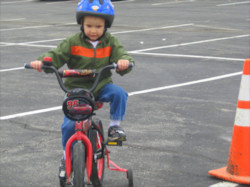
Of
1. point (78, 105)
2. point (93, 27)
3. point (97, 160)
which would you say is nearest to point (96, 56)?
point (93, 27)

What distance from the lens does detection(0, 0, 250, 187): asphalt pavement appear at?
6121 mm

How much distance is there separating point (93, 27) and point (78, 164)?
1131mm

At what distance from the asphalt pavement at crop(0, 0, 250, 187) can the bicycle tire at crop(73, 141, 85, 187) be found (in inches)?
44.1

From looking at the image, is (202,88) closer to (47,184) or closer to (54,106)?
(54,106)

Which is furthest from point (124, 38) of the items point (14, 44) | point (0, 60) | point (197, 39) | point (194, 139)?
point (194, 139)

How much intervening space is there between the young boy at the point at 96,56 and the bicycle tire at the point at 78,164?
0.37m

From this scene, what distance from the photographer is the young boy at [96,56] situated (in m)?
4.93

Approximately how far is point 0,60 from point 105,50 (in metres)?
8.81

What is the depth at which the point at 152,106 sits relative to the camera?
8961 mm

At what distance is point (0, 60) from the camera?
44.4 feet

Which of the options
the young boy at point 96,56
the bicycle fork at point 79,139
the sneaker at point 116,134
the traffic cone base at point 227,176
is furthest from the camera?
the traffic cone base at point 227,176

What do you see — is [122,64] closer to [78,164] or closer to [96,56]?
[96,56]

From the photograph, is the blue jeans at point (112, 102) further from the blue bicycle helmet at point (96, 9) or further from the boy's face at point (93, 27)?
the blue bicycle helmet at point (96, 9)

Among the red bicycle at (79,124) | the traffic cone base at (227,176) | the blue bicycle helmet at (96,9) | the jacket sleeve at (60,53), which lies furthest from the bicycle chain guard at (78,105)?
the traffic cone base at (227,176)
